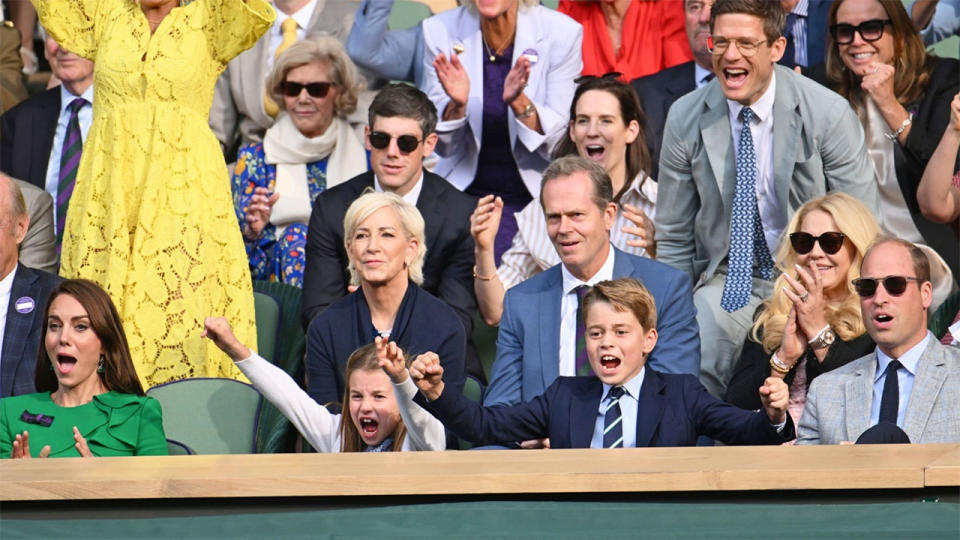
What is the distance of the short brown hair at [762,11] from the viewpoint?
209 inches

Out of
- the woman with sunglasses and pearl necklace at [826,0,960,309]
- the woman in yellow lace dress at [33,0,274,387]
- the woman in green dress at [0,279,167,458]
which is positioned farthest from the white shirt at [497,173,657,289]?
the woman in green dress at [0,279,167,458]

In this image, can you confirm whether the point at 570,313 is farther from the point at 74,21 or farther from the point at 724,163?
the point at 74,21

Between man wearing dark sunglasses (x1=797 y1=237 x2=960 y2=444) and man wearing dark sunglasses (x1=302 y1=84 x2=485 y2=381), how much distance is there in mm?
1485

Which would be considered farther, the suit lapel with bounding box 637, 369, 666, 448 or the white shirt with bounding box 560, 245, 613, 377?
the white shirt with bounding box 560, 245, 613, 377

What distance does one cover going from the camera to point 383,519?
9.99 ft

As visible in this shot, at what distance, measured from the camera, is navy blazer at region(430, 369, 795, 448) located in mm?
4082

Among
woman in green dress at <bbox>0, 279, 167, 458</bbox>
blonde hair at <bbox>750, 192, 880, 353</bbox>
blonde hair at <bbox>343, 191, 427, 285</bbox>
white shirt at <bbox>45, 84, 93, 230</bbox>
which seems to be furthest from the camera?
white shirt at <bbox>45, 84, 93, 230</bbox>

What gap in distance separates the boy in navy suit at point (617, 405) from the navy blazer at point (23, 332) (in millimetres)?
1446

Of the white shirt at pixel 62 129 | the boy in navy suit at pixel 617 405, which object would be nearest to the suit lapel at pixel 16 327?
the white shirt at pixel 62 129

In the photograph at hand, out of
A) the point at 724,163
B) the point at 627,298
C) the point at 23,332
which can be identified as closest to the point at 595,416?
the point at 627,298

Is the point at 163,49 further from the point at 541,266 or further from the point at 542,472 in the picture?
the point at 542,472

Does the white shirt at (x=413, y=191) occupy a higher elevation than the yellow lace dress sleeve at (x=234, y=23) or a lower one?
lower

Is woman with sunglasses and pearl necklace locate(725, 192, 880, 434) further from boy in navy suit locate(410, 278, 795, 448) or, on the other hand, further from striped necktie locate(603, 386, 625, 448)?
striped necktie locate(603, 386, 625, 448)

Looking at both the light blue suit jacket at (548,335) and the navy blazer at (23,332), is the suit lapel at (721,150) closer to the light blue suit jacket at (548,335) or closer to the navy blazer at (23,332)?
the light blue suit jacket at (548,335)
